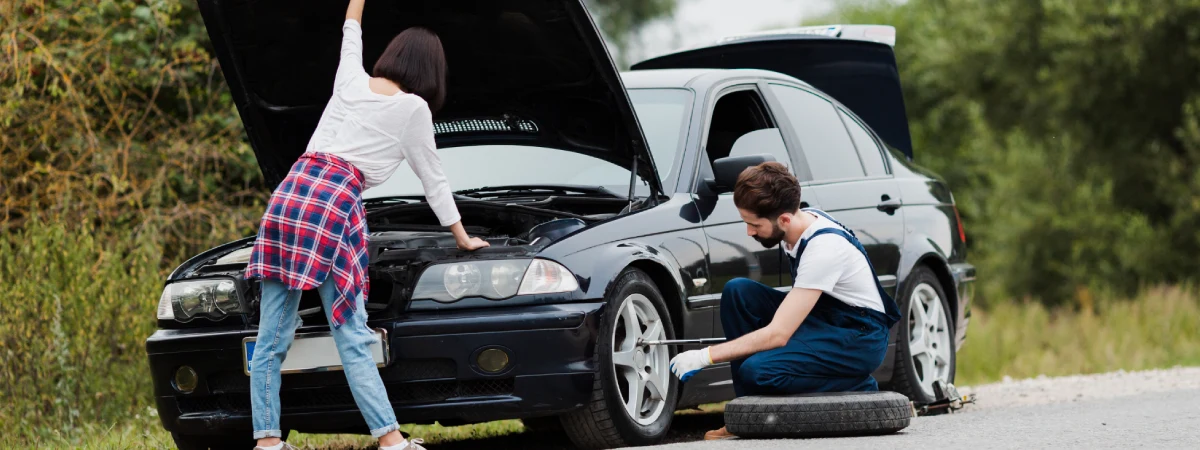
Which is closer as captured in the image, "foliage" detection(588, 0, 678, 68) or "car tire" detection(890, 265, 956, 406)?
"car tire" detection(890, 265, 956, 406)

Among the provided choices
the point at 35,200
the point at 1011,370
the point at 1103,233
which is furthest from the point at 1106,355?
the point at 35,200

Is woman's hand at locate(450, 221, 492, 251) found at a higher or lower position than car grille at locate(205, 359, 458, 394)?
higher

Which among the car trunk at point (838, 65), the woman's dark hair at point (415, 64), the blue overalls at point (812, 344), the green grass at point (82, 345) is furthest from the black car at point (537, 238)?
the green grass at point (82, 345)

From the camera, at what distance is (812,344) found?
5.87 meters

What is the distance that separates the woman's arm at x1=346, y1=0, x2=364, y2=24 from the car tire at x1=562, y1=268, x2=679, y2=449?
1.39 meters

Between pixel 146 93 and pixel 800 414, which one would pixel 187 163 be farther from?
pixel 800 414

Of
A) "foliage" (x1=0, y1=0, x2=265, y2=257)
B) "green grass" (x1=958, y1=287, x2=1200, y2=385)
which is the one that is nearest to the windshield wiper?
"foliage" (x1=0, y1=0, x2=265, y2=257)

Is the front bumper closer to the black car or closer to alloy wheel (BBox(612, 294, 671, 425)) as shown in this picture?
the black car

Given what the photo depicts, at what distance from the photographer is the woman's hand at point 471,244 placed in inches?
217

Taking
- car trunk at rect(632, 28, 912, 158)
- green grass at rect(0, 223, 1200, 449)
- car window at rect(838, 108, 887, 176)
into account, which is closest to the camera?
green grass at rect(0, 223, 1200, 449)

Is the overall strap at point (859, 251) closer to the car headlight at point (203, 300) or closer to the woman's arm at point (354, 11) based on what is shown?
the woman's arm at point (354, 11)

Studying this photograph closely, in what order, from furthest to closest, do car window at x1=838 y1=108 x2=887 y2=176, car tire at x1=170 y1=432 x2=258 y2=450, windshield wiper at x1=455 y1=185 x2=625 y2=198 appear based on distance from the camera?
1. car window at x1=838 y1=108 x2=887 y2=176
2. windshield wiper at x1=455 y1=185 x2=625 y2=198
3. car tire at x1=170 y1=432 x2=258 y2=450

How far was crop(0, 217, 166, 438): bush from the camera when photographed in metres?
7.71

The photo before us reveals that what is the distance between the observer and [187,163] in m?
9.64
